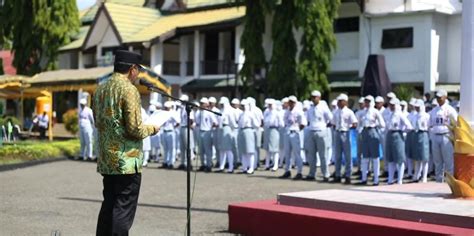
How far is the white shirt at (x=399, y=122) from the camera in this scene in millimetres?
16625

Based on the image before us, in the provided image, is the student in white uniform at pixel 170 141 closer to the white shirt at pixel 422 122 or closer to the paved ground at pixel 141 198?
the paved ground at pixel 141 198

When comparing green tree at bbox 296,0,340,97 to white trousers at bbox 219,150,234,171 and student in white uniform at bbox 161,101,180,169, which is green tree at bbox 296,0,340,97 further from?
white trousers at bbox 219,150,234,171

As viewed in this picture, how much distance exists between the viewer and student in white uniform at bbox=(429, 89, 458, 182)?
611 inches

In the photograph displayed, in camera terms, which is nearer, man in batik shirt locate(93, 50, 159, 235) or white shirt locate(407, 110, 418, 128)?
man in batik shirt locate(93, 50, 159, 235)

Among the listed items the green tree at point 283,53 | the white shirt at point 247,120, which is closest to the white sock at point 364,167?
the white shirt at point 247,120

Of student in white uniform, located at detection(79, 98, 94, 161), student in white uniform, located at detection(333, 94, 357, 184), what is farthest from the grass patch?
student in white uniform, located at detection(333, 94, 357, 184)

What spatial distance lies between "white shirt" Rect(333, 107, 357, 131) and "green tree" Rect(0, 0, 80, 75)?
30.0 metres

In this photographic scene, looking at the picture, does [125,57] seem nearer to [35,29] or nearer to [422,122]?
[422,122]

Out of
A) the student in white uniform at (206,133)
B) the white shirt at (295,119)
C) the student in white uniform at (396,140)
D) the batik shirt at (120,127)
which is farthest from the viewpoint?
the student in white uniform at (206,133)

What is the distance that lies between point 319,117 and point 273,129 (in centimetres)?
334

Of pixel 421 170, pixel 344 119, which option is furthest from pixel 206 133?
pixel 421 170

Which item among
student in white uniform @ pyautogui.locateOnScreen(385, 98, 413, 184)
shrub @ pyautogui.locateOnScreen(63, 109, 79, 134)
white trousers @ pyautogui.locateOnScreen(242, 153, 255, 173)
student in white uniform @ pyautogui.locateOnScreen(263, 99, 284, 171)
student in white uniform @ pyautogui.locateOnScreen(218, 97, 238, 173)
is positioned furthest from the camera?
shrub @ pyautogui.locateOnScreen(63, 109, 79, 134)

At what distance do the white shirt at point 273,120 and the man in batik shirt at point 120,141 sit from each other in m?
12.9

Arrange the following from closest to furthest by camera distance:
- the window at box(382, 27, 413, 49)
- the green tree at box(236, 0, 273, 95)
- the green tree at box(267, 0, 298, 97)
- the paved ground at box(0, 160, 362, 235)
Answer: the paved ground at box(0, 160, 362, 235)
the green tree at box(267, 0, 298, 97)
the window at box(382, 27, 413, 49)
the green tree at box(236, 0, 273, 95)
